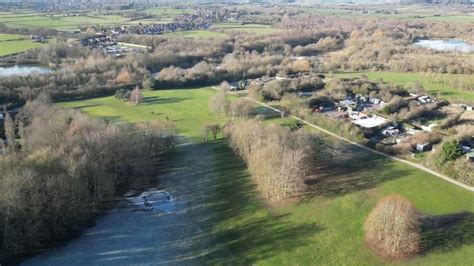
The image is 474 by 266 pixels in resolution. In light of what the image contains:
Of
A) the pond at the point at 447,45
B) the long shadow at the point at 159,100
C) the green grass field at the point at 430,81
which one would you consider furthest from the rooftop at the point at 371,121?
the pond at the point at 447,45

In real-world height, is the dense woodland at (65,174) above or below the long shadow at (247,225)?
above

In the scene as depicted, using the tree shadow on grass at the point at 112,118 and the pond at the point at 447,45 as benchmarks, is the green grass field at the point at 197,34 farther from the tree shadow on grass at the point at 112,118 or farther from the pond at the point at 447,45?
the tree shadow on grass at the point at 112,118

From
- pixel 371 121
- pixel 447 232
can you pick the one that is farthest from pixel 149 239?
pixel 371 121

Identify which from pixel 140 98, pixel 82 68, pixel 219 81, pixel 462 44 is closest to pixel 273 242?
pixel 140 98

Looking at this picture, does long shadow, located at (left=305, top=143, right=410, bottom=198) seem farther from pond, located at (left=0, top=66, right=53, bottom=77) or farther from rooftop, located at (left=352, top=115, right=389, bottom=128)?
pond, located at (left=0, top=66, right=53, bottom=77)

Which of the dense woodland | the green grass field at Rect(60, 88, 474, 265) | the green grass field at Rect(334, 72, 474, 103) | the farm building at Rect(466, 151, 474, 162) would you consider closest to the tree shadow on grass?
the dense woodland

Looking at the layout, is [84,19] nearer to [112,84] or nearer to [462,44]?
[112,84]

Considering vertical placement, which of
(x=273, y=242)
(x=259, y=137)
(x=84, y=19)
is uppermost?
(x=84, y=19)
